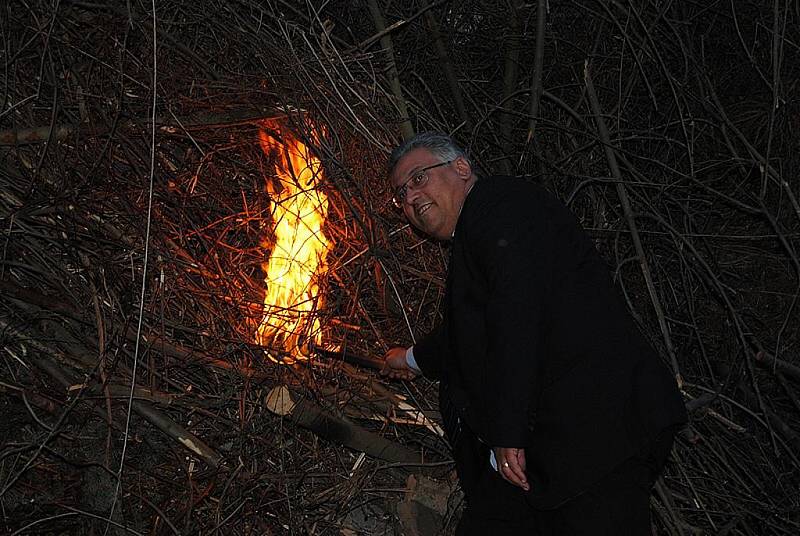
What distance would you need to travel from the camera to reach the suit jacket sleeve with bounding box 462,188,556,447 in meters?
2.08

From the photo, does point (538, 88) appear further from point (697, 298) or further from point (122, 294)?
point (122, 294)

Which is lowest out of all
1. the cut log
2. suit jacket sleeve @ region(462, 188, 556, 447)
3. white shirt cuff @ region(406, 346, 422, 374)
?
the cut log

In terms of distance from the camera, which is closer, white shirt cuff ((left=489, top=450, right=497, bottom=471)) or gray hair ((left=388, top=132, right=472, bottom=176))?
white shirt cuff ((left=489, top=450, right=497, bottom=471))

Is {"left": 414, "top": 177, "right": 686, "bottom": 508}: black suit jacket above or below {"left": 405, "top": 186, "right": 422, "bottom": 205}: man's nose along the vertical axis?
below

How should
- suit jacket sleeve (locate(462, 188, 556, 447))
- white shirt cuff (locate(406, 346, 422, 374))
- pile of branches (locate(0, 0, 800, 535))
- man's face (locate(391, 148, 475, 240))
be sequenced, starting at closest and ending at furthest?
suit jacket sleeve (locate(462, 188, 556, 447)), man's face (locate(391, 148, 475, 240)), white shirt cuff (locate(406, 346, 422, 374)), pile of branches (locate(0, 0, 800, 535))

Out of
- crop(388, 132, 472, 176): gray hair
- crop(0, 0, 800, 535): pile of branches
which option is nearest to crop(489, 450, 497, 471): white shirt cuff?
crop(0, 0, 800, 535): pile of branches

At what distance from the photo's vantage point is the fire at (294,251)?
3.24m

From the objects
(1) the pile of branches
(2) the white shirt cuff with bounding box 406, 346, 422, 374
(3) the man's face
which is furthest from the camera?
(1) the pile of branches

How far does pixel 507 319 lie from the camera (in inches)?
82.5

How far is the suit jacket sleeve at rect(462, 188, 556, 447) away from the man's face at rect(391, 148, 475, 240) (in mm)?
336

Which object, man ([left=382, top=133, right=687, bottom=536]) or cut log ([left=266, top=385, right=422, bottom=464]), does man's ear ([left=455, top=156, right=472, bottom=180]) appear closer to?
man ([left=382, top=133, right=687, bottom=536])

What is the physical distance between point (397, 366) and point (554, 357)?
40.5 inches

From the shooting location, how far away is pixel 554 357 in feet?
7.23

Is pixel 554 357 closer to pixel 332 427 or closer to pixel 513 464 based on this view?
pixel 513 464
